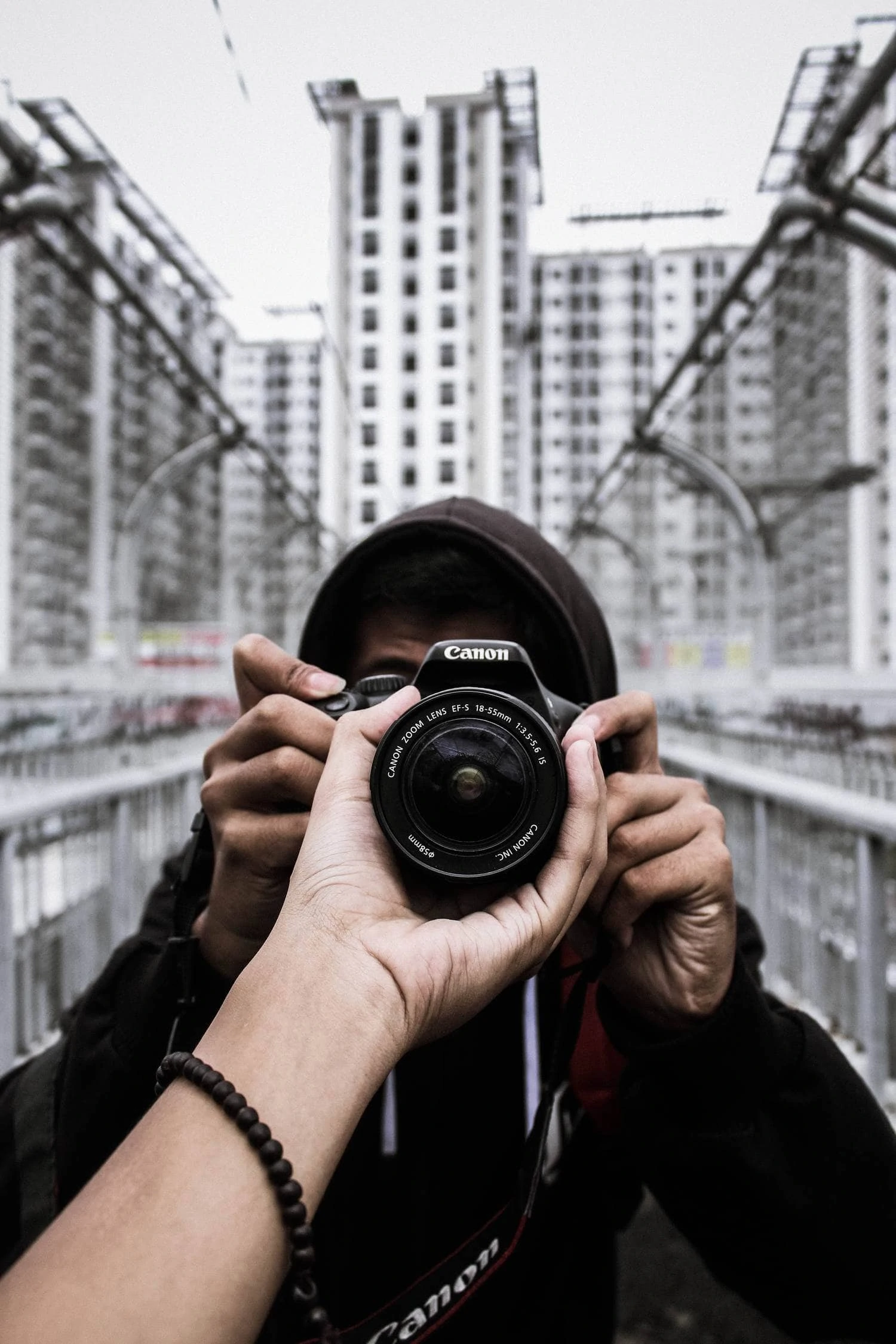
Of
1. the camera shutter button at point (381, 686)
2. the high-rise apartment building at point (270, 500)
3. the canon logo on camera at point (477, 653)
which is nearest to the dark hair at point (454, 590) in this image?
the camera shutter button at point (381, 686)

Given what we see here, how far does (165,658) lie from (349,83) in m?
8.48

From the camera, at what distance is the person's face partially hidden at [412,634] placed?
1.22 meters

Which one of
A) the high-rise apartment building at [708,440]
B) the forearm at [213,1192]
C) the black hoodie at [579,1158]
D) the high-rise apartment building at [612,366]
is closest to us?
the forearm at [213,1192]

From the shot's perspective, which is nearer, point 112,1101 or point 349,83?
point 112,1101

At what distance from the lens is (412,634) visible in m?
1.23

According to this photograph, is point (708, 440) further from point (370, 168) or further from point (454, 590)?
point (454, 590)

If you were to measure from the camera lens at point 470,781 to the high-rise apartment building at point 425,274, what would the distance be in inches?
50.1

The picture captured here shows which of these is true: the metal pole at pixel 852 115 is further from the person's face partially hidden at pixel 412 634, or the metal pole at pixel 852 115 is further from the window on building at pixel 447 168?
the person's face partially hidden at pixel 412 634

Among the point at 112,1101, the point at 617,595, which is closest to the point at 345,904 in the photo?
the point at 112,1101

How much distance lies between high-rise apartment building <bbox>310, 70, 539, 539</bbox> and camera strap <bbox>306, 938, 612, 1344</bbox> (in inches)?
59.5

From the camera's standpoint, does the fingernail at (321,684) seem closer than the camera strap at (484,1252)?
No

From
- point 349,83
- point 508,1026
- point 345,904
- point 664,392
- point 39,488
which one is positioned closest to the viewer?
point 345,904

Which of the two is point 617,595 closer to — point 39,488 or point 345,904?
point 39,488

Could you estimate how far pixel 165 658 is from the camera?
31.0ft
